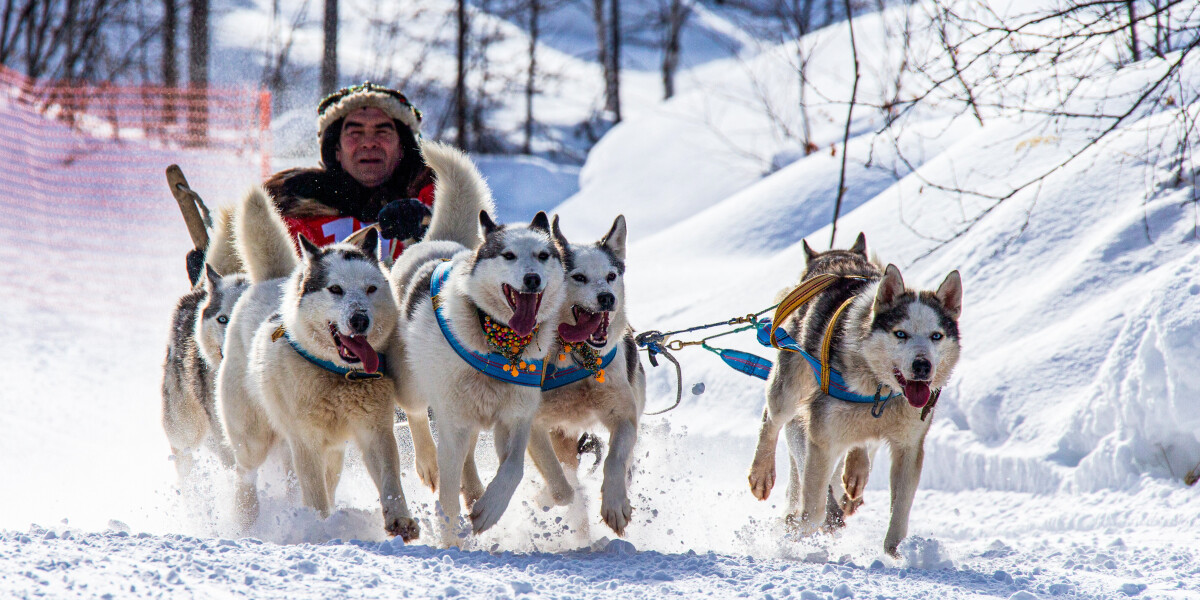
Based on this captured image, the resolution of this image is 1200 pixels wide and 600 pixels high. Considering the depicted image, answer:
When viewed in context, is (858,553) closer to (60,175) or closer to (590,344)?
(590,344)

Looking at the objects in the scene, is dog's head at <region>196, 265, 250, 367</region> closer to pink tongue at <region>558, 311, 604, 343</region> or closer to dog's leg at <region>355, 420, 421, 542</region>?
dog's leg at <region>355, 420, 421, 542</region>

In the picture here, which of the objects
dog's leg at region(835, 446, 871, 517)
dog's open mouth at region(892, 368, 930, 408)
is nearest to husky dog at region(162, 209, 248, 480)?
dog's leg at region(835, 446, 871, 517)

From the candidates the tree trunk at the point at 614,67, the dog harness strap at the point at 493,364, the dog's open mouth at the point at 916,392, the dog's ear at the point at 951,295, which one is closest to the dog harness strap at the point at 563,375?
the dog harness strap at the point at 493,364

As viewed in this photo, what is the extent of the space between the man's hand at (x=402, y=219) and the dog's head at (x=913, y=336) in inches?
85.1

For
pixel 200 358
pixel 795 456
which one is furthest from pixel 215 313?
pixel 795 456

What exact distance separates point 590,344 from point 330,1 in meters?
12.4

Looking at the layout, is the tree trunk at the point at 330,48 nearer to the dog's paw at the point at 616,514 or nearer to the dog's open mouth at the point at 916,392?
the dog's paw at the point at 616,514

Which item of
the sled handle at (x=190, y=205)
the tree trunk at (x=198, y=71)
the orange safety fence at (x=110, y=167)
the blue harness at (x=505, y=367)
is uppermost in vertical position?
the tree trunk at (x=198, y=71)

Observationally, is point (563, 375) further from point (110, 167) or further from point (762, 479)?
point (110, 167)

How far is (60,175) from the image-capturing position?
15.7 m

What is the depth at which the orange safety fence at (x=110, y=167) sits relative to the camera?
13406 mm

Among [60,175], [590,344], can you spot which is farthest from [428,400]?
[60,175]

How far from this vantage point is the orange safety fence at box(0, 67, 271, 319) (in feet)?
44.0

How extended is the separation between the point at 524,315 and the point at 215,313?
1.85 m
